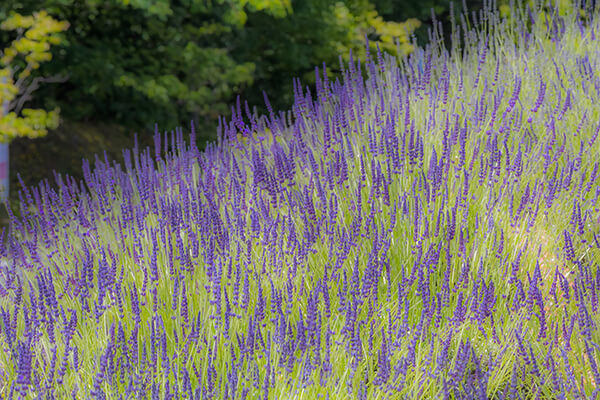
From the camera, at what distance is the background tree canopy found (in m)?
8.45

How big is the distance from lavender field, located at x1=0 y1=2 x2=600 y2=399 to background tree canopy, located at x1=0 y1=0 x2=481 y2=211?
184 inches

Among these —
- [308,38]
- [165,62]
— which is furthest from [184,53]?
[308,38]

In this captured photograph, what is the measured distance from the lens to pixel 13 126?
5410 millimetres

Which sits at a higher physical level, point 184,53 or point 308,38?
point 184,53

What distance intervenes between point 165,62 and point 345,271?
22.0 ft

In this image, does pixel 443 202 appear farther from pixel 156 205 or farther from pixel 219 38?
pixel 219 38

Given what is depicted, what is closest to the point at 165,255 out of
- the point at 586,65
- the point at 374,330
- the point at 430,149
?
the point at 374,330

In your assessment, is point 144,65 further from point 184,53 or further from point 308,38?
point 308,38

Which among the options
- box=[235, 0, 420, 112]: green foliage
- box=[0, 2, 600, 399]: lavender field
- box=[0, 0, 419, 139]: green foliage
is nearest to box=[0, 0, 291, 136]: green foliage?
box=[0, 0, 419, 139]: green foliage

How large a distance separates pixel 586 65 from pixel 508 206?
1627 mm

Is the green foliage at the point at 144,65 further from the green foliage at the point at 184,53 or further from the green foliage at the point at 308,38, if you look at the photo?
the green foliage at the point at 308,38

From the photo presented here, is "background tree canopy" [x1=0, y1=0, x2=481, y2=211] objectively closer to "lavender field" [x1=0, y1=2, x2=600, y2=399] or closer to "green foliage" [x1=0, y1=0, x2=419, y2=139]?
"green foliage" [x1=0, y1=0, x2=419, y2=139]

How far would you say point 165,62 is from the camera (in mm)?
8914

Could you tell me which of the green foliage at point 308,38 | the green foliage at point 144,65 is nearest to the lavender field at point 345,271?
the green foliage at point 144,65
